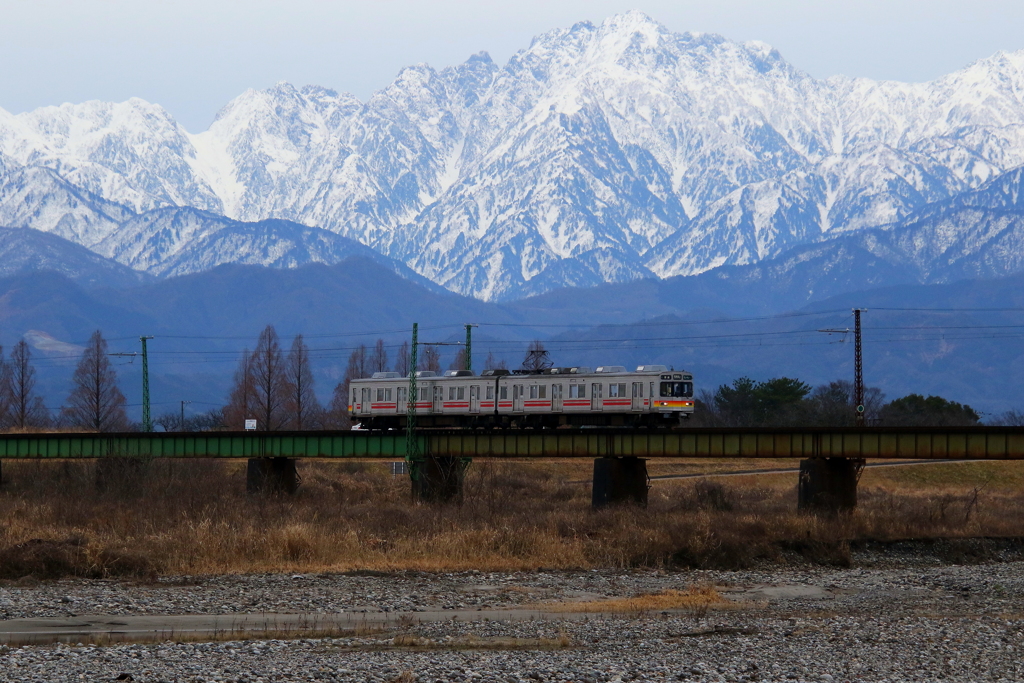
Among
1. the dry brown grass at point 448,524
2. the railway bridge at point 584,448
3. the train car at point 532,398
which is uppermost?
the train car at point 532,398

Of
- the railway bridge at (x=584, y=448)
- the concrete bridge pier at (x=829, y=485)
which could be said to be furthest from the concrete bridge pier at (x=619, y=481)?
the concrete bridge pier at (x=829, y=485)

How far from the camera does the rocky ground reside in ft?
102

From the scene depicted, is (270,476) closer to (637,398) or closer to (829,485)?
(637,398)

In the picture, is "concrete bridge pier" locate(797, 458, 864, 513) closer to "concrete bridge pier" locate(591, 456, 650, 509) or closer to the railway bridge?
the railway bridge

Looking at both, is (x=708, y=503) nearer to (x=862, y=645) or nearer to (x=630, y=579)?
(x=630, y=579)

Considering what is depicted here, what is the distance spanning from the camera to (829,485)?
7006 cm

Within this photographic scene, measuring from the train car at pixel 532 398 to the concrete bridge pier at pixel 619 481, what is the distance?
11.6ft

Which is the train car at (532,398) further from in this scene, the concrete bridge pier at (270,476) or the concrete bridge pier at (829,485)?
the concrete bridge pier at (829,485)

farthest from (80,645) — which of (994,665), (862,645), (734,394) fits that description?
(734,394)

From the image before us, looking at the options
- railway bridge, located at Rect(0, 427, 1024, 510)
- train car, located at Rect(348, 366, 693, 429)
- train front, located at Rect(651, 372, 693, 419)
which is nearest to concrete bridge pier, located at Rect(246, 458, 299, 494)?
railway bridge, located at Rect(0, 427, 1024, 510)

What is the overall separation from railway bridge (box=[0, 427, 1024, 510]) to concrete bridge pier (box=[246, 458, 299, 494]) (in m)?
0.06

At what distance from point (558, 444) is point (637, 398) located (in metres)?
5.29

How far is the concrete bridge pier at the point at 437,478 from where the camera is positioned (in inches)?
3014

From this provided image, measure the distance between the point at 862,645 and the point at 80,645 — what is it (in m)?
20.0
